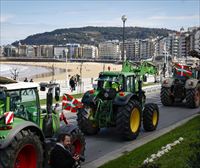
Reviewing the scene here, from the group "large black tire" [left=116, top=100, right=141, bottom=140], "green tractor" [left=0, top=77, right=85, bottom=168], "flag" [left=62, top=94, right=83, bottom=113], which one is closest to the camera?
"green tractor" [left=0, top=77, right=85, bottom=168]

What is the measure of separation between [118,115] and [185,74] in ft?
37.8

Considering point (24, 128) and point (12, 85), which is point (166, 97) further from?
point (24, 128)

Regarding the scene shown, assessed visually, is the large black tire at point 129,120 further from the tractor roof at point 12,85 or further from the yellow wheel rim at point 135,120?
the tractor roof at point 12,85

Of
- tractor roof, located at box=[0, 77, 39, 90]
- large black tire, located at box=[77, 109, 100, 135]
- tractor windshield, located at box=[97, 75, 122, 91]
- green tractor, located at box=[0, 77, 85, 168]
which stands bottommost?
large black tire, located at box=[77, 109, 100, 135]

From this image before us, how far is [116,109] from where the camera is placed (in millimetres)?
13375

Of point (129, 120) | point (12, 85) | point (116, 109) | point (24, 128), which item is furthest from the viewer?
point (116, 109)

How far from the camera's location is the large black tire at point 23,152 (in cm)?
702

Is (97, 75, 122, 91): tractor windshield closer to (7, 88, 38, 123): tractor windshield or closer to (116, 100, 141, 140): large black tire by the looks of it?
(116, 100, 141, 140): large black tire

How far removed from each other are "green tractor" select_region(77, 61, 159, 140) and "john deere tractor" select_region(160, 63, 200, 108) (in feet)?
24.3

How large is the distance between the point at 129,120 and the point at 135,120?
0.70 m

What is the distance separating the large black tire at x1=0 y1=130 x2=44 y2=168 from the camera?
7.02 metres

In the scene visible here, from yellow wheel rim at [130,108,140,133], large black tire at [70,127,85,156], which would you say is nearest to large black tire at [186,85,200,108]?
yellow wheel rim at [130,108,140,133]

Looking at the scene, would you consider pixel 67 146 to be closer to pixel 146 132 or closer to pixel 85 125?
pixel 85 125

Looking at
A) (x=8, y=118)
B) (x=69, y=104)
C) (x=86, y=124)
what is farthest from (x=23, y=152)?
(x=86, y=124)
